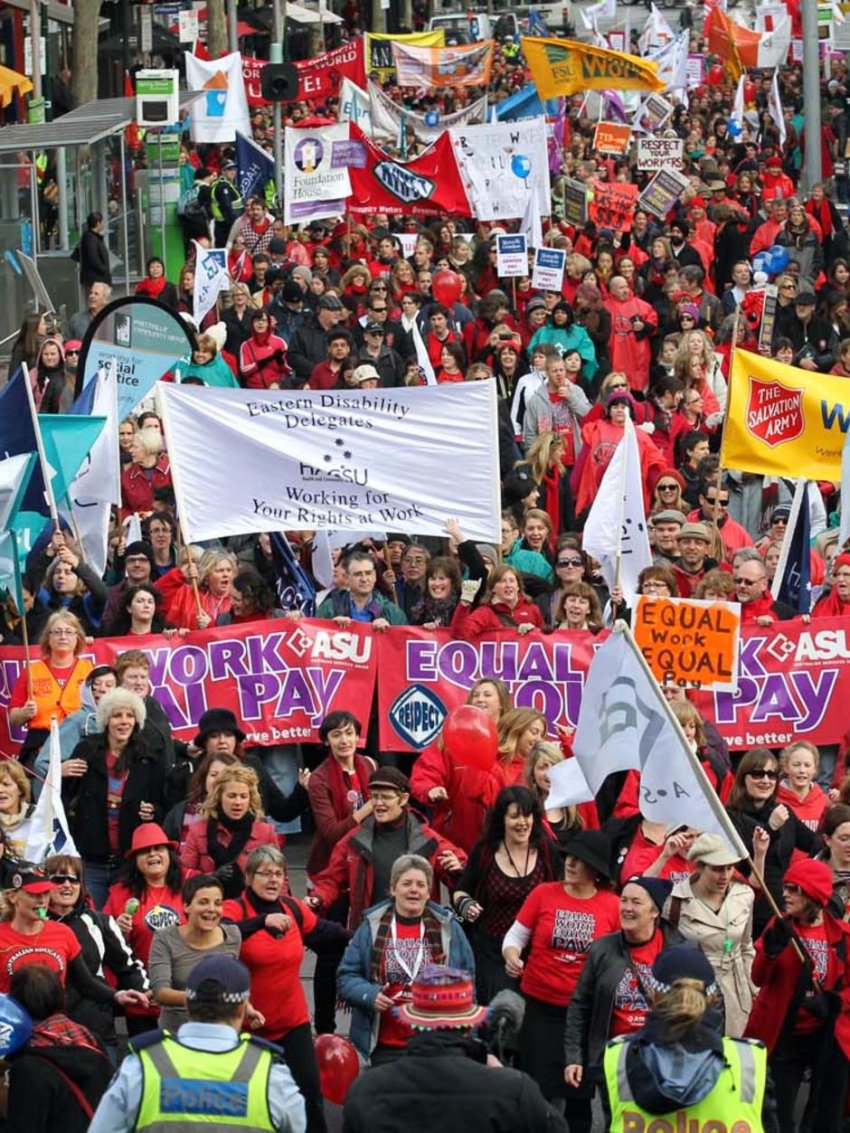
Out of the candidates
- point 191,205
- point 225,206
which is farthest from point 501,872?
point 191,205

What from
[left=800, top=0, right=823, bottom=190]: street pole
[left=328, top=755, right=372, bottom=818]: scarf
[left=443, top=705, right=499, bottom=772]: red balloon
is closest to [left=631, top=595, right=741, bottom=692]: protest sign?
[left=443, top=705, right=499, bottom=772]: red balloon

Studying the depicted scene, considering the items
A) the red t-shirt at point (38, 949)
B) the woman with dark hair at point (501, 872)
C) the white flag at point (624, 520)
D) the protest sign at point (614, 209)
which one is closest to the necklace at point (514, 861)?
the woman with dark hair at point (501, 872)

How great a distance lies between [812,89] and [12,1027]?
74.7ft

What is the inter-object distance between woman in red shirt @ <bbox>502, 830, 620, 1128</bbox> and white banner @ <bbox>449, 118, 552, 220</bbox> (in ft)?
45.4

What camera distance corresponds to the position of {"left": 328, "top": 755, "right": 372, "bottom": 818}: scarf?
32.3ft

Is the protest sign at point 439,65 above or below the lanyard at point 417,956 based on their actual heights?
below

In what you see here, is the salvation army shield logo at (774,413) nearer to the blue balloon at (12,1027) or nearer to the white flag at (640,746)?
the white flag at (640,746)

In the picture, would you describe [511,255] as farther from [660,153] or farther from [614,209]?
[660,153]

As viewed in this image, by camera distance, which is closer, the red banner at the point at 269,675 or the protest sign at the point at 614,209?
the red banner at the point at 269,675

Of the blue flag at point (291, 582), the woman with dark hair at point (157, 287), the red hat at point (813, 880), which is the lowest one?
the woman with dark hair at point (157, 287)

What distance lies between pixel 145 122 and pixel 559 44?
436cm

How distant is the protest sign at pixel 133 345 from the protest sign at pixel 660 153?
436 inches

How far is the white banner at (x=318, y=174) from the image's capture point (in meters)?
21.6

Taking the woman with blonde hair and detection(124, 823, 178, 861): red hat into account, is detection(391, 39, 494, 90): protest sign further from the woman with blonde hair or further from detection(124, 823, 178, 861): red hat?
detection(124, 823, 178, 861): red hat
